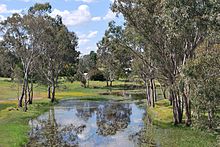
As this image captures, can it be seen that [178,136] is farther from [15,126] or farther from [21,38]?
[21,38]

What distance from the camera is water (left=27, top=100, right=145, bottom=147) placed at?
35.9 metres

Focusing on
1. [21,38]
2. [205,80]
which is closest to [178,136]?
[205,80]

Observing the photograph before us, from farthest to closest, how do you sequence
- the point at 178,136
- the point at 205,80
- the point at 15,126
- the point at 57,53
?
the point at 57,53 → the point at 15,126 → the point at 178,136 → the point at 205,80

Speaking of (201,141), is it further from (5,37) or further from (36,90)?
(36,90)

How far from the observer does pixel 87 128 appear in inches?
1825

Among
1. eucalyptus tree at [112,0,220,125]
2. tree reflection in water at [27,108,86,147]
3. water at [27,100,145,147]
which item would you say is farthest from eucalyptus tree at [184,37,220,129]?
tree reflection in water at [27,108,86,147]

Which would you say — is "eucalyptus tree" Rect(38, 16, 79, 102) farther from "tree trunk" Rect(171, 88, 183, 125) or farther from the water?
"tree trunk" Rect(171, 88, 183, 125)

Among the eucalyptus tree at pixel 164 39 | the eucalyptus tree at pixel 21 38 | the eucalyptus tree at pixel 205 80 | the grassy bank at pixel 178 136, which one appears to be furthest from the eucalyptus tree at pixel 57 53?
the eucalyptus tree at pixel 205 80

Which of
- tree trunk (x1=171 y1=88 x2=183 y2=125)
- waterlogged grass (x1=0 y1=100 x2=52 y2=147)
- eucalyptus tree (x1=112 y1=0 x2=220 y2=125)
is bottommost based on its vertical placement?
waterlogged grass (x1=0 y1=100 x2=52 y2=147)

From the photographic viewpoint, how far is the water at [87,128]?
3591cm

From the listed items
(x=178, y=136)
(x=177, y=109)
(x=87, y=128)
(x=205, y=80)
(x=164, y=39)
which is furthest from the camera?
(x=87, y=128)

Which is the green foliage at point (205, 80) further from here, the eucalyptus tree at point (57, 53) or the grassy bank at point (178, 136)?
the eucalyptus tree at point (57, 53)

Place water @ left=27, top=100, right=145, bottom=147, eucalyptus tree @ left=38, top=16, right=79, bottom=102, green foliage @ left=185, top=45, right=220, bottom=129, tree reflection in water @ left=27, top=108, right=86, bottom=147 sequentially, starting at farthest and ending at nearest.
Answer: eucalyptus tree @ left=38, top=16, right=79, bottom=102, water @ left=27, top=100, right=145, bottom=147, tree reflection in water @ left=27, top=108, right=86, bottom=147, green foliage @ left=185, top=45, right=220, bottom=129

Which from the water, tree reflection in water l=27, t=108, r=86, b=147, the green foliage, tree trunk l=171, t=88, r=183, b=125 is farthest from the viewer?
tree trunk l=171, t=88, r=183, b=125
